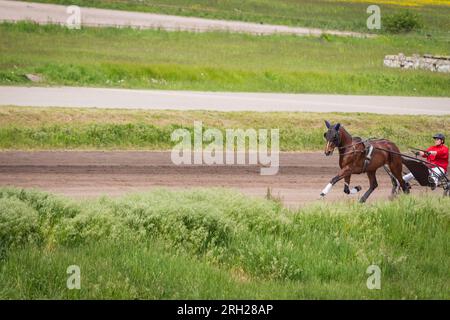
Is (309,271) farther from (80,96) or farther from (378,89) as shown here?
(378,89)

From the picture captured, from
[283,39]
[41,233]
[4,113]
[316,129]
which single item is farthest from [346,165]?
[283,39]

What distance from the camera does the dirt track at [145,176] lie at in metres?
19.0

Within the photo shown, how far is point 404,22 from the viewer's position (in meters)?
47.9

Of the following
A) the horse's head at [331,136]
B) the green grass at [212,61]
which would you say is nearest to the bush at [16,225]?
the horse's head at [331,136]

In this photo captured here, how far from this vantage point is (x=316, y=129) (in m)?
26.4

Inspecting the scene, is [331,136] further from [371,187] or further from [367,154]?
[371,187]

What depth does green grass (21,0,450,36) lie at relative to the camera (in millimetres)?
50250

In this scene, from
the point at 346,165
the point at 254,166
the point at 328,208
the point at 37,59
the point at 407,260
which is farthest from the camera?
the point at 37,59

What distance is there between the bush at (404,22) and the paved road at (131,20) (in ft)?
5.29

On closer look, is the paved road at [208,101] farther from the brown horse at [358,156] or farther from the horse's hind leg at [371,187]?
the brown horse at [358,156]

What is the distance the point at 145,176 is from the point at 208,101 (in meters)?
10.3

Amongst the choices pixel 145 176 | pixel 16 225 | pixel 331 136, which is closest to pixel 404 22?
pixel 145 176

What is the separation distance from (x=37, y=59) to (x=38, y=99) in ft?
26.5

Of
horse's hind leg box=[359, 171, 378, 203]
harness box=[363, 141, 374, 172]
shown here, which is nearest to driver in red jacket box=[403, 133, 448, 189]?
horse's hind leg box=[359, 171, 378, 203]
